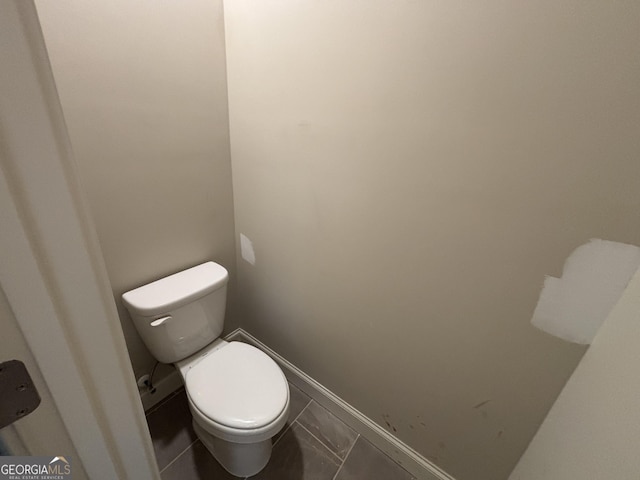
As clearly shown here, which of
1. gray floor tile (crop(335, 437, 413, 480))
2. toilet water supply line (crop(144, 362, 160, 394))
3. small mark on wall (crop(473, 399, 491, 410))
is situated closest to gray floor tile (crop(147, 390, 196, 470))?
toilet water supply line (crop(144, 362, 160, 394))

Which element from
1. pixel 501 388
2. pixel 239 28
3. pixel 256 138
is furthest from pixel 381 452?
pixel 239 28

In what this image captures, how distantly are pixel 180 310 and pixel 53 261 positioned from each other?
0.89m

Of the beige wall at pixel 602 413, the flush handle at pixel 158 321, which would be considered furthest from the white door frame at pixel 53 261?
the beige wall at pixel 602 413

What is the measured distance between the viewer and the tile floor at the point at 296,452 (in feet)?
3.77

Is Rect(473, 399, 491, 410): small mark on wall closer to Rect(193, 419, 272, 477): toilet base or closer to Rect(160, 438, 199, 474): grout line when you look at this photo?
Rect(193, 419, 272, 477): toilet base

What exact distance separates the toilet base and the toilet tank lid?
570mm

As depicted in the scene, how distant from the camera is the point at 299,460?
47.3 inches

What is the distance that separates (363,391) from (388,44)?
4.28 ft

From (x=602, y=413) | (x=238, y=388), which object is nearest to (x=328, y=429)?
(x=238, y=388)

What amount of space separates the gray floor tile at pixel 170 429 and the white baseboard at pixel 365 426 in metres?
0.48

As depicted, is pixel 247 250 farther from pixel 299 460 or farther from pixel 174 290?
pixel 299 460

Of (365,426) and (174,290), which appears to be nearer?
(174,290)

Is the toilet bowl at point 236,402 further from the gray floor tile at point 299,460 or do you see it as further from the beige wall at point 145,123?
the beige wall at point 145,123

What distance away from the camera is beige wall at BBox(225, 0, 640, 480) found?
60 cm
